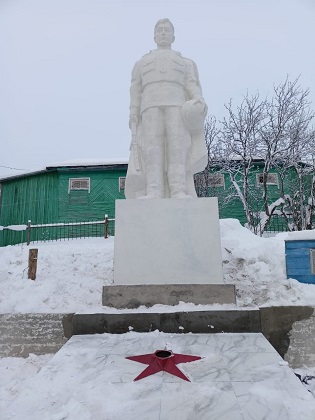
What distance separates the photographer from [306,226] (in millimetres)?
12750

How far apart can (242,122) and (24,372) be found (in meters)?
13.9

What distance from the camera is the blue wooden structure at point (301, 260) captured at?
14.4 feet

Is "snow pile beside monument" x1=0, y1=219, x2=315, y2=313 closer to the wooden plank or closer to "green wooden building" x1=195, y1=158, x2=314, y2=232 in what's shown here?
the wooden plank

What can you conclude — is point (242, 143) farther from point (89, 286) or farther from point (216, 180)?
point (89, 286)

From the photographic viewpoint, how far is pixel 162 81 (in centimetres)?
447

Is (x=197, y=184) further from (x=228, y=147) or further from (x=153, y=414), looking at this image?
(x=153, y=414)

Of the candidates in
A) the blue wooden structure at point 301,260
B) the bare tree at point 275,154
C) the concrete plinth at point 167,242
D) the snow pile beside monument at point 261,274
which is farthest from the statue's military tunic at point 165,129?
the bare tree at point 275,154

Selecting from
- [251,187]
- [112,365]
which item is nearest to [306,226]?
[251,187]

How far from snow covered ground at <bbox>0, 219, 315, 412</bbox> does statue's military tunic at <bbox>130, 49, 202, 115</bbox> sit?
2520mm

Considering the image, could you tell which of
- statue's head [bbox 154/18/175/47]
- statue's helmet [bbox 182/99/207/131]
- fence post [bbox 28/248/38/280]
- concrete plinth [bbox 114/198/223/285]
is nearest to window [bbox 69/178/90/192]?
fence post [bbox 28/248/38/280]

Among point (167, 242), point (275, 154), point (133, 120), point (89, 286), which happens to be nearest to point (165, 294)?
point (167, 242)

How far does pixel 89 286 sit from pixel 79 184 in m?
12.9

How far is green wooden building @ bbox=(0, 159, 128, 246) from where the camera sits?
649 inches

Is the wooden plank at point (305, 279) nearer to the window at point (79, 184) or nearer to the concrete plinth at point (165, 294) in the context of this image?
the concrete plinth at point (165, 294)
